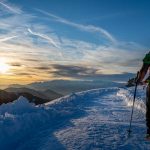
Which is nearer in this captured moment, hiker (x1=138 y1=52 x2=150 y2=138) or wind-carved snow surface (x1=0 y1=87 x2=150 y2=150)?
wind-carved snow surface (x1=0 y1=87 x2=150 y2=150)

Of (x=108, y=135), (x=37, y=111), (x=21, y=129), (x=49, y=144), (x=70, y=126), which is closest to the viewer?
(x=49, y=144)

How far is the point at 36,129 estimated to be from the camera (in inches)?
488

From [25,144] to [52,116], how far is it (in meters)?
4.96

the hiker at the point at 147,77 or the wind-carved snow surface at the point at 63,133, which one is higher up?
the hiker at the point at 147,77

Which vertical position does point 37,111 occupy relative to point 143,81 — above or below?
below

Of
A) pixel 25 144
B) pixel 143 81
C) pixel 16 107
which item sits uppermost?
pixel 143 81

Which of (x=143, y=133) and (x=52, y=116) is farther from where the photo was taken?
(x=52, y=116)

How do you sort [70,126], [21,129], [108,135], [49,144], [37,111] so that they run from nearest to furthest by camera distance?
[49,144] → [108,135] → [21,129] → [70,126] → [37,111]

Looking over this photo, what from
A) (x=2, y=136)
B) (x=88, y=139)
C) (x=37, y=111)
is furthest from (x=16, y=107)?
(x=88, y=139)

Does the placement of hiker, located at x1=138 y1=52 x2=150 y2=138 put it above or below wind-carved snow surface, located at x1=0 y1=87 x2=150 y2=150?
above

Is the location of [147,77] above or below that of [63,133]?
above

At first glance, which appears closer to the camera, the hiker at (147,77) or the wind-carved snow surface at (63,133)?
the wind-carved snow surface at (63,133)

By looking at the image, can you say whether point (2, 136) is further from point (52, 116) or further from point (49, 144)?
point (52, 116)

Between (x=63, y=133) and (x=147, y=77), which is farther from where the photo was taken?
(x=63, y=133)
